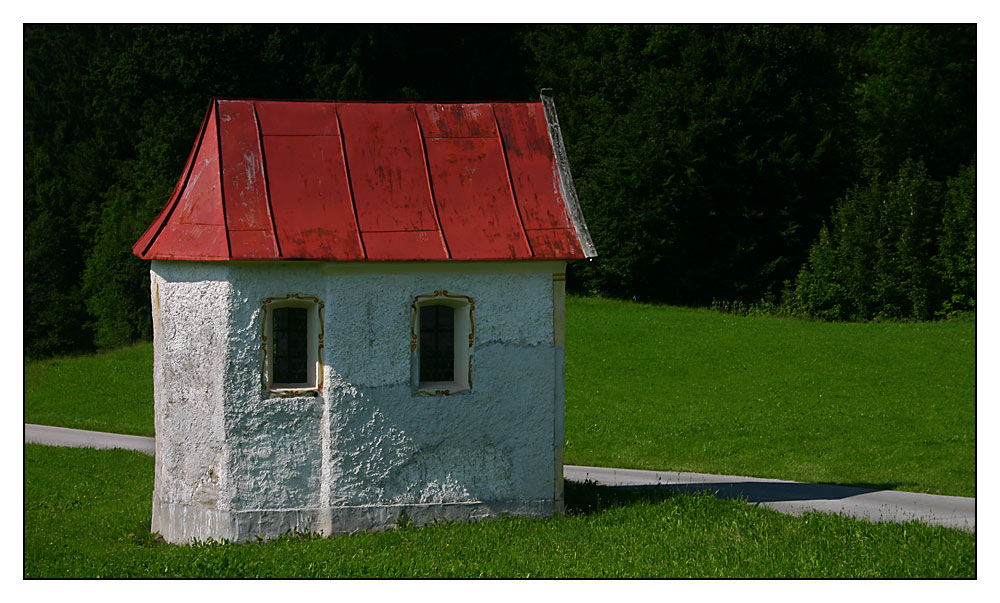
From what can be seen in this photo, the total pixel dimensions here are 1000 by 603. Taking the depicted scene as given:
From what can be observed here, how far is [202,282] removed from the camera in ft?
45.9

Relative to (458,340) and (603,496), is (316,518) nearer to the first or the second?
(458,340)

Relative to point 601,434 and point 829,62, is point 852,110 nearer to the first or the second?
point 829,62

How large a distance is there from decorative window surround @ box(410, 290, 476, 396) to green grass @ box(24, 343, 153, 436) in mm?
14157

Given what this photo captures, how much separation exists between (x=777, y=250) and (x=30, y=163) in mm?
26337

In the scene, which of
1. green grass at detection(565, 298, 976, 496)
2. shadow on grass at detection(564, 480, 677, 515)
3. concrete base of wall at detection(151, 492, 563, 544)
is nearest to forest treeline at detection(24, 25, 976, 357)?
green grass at detection(565, 298, 976, 496)

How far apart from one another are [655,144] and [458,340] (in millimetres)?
27134

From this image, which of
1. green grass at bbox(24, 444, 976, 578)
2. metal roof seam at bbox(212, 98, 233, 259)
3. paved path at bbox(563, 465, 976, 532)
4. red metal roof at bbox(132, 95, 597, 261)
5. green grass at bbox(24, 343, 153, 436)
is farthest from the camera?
green grass at bbox(24, 343, 153, 436)

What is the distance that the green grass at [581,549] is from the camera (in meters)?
12.5

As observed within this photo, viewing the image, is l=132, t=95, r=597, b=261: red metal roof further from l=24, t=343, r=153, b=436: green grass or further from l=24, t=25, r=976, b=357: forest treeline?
l=24, t=25, r=976, b=357: forest treeline

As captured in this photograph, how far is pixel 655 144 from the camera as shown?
40.3 metres

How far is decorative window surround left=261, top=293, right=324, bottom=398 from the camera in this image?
45.8ft

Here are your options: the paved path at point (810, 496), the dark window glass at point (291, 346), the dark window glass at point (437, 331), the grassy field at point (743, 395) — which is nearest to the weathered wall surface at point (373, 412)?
the dark window glass at point (437, 331)

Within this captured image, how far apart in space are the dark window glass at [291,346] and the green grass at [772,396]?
8039 millimetres

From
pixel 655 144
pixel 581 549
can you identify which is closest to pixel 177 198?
pixel 581 549
